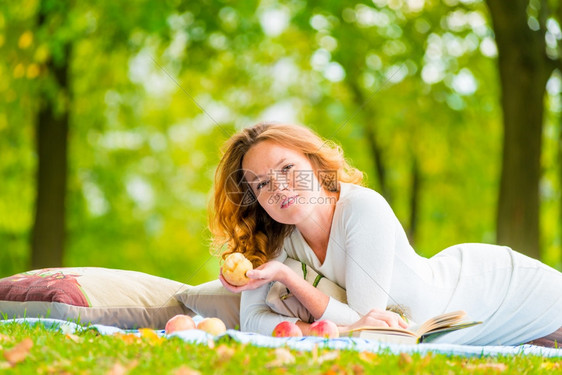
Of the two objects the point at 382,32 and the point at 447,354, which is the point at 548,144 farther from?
the point at 447,354

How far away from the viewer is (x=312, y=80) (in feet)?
48.8

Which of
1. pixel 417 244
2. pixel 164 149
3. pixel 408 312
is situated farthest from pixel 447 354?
pixel 164 149

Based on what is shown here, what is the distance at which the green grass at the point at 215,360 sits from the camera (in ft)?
8.13

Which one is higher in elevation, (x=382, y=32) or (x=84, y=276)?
(x=382, y=32)

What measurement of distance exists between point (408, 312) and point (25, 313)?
2.14 metres

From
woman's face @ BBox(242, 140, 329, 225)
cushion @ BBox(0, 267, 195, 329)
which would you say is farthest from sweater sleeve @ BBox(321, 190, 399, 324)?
cushion @ BBox(0, 267, 195, 329)

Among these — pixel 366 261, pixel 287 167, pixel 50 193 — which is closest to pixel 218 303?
pixel 287 167

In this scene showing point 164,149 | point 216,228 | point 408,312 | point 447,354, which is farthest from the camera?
point 164,149

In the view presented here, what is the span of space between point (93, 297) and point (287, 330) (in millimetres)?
1357

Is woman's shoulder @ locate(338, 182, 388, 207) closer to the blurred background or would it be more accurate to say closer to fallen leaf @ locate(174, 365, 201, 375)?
fallen leaf @ locate(174, 365, 201, 375)

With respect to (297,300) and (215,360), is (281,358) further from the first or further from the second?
(297,300)

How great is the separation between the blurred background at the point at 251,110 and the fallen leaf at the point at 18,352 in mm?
3614

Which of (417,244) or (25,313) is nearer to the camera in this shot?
(25,313)

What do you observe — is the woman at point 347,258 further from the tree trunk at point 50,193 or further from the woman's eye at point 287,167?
the tree trunk at point 50,193
